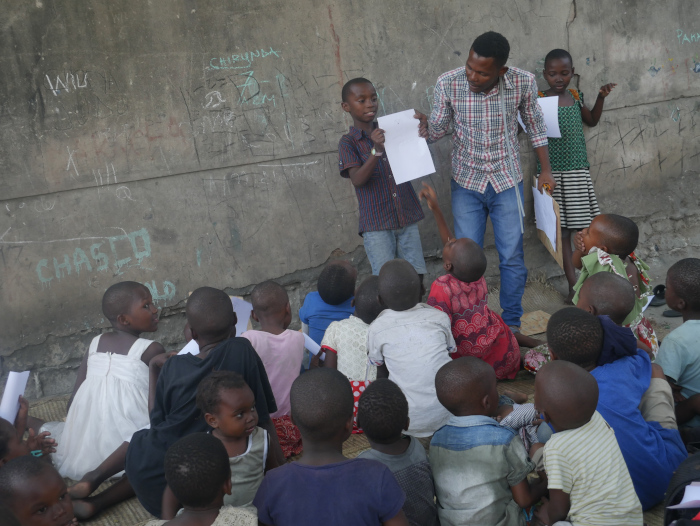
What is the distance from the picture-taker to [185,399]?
8.48 feet

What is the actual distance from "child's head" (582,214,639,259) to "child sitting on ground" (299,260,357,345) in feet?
4.24

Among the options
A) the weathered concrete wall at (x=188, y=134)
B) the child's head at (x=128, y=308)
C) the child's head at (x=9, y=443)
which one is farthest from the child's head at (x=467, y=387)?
the weathered concrete wall at (x=188, y=134)

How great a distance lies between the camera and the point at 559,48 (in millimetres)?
5180

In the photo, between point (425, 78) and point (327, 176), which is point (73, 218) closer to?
point (327, 176)

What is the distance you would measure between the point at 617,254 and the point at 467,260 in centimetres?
78

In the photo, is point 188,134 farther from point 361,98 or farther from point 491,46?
point 491,46

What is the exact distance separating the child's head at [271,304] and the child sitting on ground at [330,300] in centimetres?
43

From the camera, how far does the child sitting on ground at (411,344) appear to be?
9.62ft

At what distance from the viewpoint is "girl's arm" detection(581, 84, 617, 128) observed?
524 cm

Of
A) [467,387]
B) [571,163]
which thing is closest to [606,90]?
[571,163]

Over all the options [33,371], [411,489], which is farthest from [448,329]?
[33,371]

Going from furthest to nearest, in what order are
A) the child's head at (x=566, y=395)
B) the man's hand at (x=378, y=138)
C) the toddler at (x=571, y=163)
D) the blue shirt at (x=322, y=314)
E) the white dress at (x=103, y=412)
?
the toddler at (x=571, y=163) → the man's hand at (x=378, y=138) → the blue shirt at (x=322, y=314) → the white dress at (x=103, y=412) → the child's head at (x=566, y=395)

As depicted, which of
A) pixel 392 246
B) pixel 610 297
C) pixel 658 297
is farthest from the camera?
pixel 658 297

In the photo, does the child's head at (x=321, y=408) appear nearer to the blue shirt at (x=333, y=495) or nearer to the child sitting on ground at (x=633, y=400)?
the blue shirt at (x=333, y=495)
